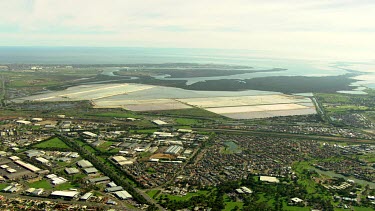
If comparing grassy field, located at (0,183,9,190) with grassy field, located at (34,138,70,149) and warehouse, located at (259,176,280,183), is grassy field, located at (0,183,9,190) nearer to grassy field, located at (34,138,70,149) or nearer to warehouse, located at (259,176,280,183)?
grassy field, located at (34,138,70,149)

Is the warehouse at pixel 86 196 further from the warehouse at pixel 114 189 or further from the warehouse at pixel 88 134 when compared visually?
the warehouse at pixel 88 134

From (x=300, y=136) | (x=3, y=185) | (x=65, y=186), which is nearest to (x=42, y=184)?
(x=65, y=186)

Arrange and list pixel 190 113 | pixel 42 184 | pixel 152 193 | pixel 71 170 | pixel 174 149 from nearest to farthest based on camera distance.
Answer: pixel 152 193
pixel 42 184
pixel 71 170
pixel 174 149
pixel 190 113

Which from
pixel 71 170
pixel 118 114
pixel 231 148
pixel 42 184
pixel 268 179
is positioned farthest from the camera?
pixel 118 114

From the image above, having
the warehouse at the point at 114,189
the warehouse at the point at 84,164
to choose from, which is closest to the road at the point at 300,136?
the warehouse at the point at 84,164

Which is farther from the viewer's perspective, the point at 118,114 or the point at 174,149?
the point at 118,114

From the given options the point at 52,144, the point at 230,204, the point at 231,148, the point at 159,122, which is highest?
the point at 159,122

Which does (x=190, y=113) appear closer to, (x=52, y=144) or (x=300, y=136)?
(x=300, y=136)

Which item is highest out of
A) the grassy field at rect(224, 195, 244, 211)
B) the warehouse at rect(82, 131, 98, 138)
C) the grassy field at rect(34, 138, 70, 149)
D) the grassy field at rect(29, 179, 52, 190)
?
the warehouse at rect(82, 131, 98, 138)

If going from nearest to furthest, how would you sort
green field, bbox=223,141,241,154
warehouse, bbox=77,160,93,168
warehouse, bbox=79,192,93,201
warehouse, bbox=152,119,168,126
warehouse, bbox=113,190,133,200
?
warehouse, bbox=79,192,93,201 → warehouse, bbox=113,190,133,200 → warehouse, bbox=77,160,93,168 → green field, bbox=223,141,241,154 → warehouse, bbox=152,119,168,126

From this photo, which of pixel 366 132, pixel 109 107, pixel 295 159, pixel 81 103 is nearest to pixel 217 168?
pixel 295 159

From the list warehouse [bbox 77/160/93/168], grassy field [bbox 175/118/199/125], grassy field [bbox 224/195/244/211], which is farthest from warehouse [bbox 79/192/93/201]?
grassy field [bbox 175/118/199/125]

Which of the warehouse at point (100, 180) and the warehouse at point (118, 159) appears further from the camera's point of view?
the warehouse at point (118, 159)

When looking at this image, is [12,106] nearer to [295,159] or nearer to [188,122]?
[188,122]
